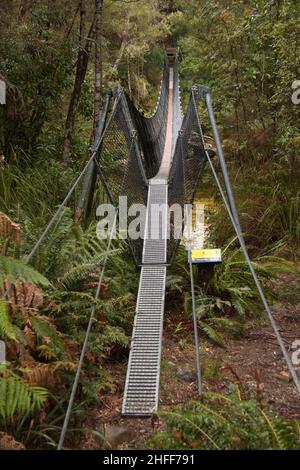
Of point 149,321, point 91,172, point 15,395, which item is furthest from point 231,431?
point 91,172

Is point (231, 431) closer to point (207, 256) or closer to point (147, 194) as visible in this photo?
point (207, 256)

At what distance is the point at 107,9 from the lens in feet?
27.1

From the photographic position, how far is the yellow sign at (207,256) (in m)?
3.11

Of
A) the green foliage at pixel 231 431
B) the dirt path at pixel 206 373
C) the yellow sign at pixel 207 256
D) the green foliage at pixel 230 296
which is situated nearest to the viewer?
the green foliage at pixel 231 431

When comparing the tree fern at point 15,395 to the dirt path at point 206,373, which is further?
the dirt path at point 206,373

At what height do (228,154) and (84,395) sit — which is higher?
(228,154)

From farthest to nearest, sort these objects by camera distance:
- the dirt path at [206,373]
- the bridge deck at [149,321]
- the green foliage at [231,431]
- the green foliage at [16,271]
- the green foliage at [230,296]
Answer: the green foliage at [230,296]
the bridge deck at [149,321]
the dirt path at [206,373]
the green foliage at [16,271]
the green foliage at [231,431]

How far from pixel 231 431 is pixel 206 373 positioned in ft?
2.93

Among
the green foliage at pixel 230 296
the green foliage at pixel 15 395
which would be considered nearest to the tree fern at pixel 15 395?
Result: the green foliage at pixel 15 395

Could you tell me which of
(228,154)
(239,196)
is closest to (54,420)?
(239,196)

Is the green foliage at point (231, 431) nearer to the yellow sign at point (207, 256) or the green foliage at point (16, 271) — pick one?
the green foliage at point (16, 271)

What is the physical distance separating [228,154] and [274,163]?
40.1 inches

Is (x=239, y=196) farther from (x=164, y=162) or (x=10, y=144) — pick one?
(x=10, y=144)

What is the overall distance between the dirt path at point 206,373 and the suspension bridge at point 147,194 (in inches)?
3.4
